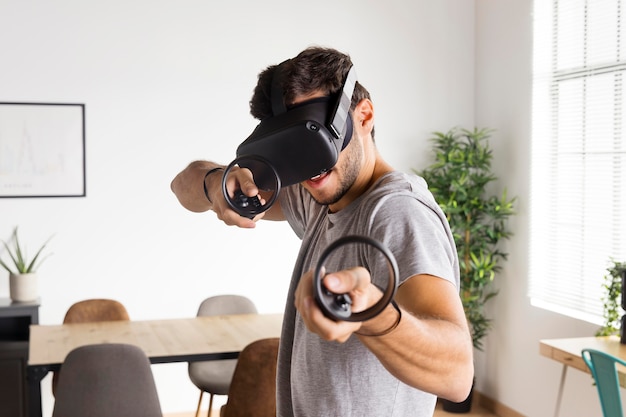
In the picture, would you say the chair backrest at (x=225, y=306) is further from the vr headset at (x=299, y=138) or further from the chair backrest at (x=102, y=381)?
the vr headset at (x=299, y=138)

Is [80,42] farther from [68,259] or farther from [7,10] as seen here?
[68,259]

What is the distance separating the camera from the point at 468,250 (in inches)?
188

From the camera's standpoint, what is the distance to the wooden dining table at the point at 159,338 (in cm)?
300

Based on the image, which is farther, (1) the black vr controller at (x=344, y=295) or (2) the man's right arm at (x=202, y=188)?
(2) the man's right arm at (x=202, y=188)

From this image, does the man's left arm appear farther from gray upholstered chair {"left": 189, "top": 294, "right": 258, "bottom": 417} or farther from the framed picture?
the framed picture

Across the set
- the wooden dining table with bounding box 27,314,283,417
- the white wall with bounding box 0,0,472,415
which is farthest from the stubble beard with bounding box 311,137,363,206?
the white wall with bounding box 0,0,472,415

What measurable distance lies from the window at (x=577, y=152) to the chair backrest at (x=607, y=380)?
3.14ft

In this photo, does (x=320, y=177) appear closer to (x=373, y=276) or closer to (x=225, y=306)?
(x=373, y=276)

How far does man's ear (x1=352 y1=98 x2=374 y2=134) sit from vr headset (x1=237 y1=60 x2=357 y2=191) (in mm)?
90

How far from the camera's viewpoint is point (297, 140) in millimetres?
1036

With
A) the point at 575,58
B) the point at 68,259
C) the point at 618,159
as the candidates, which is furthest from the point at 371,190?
the point at 68,259

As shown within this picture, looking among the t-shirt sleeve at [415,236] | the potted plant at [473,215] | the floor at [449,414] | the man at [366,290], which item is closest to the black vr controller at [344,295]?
the man at [366,290]

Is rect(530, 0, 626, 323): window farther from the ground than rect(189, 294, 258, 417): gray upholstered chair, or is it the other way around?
rect(530, 0, 626, 323): window

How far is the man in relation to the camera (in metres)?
0.84
